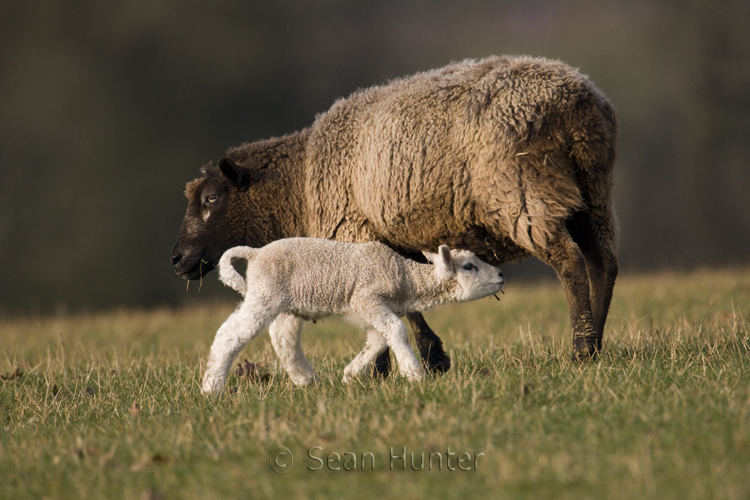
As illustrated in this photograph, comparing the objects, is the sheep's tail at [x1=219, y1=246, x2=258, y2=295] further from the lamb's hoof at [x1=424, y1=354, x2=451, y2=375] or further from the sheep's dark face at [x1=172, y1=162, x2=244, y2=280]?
the lamb's hoof at [x1=424, y1=354, x2=451, y2=375]

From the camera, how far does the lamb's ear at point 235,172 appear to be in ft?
23.4

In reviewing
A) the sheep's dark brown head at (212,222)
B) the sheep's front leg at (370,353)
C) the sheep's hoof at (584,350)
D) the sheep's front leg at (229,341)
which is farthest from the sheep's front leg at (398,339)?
the sheep's dark brown head at (212,222)

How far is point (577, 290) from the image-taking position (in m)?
5.80

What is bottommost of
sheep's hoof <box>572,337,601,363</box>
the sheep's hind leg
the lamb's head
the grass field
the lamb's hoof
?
the lamb's hoof

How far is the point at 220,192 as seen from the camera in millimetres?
7367

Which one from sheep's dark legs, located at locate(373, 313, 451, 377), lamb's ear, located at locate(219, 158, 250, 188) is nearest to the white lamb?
sheep's dark legs, located at locate(373, 313, 451, 377)

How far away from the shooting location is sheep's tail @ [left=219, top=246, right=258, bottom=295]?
18.5 ft

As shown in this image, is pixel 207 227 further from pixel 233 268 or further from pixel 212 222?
pixel 233 268

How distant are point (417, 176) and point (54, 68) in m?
24.5

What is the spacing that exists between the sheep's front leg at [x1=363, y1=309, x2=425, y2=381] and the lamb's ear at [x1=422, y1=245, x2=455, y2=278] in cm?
52

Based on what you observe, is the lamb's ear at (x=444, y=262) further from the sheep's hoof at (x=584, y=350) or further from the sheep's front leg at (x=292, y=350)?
the sheep's front leg at (x=292, y=350)

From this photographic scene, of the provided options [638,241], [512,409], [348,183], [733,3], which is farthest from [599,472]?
[638,241]

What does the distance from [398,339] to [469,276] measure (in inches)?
30.9

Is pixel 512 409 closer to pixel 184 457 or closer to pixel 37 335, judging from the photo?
pixel 184 457
